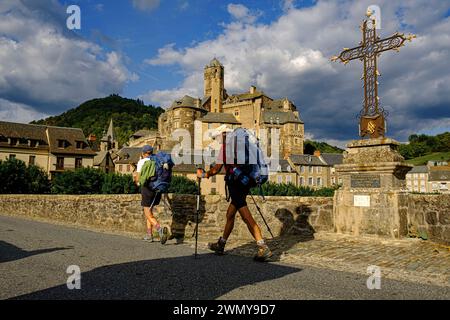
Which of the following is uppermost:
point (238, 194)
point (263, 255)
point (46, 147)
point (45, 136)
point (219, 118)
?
point (219, 118)

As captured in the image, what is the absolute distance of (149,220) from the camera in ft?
22.5

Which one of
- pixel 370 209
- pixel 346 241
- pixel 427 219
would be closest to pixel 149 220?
pixel 346 241

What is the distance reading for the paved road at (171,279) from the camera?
331 cm

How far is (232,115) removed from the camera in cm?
10088

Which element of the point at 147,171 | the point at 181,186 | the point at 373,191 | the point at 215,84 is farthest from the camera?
the point at 215,84

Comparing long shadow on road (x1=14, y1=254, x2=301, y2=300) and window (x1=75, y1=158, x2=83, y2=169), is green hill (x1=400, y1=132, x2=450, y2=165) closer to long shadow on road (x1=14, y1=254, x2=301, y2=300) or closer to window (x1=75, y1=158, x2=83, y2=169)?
window (x1=75, y1=158, x2=83, y2=169)

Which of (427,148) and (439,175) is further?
(427,148)

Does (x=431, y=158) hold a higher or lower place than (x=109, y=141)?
lower

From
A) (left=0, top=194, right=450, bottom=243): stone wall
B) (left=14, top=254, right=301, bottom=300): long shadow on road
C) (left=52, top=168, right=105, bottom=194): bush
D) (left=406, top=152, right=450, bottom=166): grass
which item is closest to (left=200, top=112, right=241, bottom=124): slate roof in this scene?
(left=52, top=168, right=105, bottom=194): bush

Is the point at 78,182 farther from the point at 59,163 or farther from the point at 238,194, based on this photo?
the point at 238,194

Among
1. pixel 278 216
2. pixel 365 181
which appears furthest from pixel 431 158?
pixel 278 216

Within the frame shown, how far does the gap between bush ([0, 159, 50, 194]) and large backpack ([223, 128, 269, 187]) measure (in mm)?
45590

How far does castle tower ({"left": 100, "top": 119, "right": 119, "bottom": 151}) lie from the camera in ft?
342

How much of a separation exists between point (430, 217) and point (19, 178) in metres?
48.0
